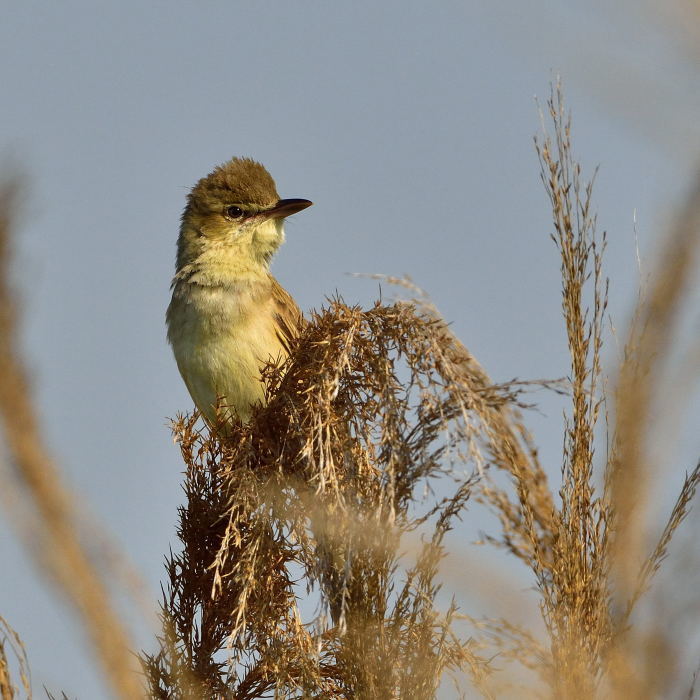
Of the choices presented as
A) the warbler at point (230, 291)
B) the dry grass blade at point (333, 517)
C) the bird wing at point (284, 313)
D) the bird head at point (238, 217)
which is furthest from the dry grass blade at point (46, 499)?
the bird head at point (238, 217)

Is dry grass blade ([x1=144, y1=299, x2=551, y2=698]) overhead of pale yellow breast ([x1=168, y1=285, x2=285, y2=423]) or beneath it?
beneath

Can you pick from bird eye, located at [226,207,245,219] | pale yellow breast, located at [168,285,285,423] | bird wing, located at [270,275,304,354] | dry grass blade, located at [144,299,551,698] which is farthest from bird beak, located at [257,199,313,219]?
dry grass blade, located at [144,299,551,698]

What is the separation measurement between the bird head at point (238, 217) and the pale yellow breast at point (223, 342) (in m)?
0.43

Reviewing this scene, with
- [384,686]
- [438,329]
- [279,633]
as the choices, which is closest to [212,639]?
[279,633]

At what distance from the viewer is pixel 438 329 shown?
244cm

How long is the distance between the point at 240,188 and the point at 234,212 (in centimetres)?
17

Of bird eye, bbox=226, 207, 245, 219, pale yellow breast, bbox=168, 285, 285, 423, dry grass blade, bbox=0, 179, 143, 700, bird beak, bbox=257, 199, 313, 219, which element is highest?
bird eye, bbox=226, 207, 245, 219

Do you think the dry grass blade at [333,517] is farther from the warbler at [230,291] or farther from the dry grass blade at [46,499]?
the warbler at [230,291]

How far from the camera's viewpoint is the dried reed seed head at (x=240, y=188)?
5992 mm

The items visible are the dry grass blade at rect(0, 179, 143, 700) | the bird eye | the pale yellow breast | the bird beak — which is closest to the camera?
the dry grass blade at rect(0, 179, 143, 700)

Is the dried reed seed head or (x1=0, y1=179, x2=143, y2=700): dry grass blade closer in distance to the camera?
(x1=0, y1=179, x2=143, y2=700): dry grass blade

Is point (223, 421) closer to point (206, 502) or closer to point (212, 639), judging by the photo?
point (206, 502)

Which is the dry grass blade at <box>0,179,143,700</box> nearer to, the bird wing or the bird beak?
the bird wing

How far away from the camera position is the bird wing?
5.36 m
